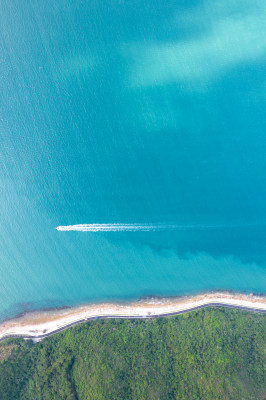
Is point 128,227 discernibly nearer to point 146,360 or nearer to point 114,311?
point 114,311

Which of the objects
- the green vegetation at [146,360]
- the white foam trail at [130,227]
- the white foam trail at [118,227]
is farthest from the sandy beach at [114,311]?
the white foam trail at [118,227]

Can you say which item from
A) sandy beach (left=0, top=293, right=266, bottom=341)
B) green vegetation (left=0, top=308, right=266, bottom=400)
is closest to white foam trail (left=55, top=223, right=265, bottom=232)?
sandy beach (left=0, top=293, right=266, bottom=341)

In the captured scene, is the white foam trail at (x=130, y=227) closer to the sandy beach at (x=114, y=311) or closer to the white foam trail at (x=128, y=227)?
the white foam trail at (x=128, y=227)

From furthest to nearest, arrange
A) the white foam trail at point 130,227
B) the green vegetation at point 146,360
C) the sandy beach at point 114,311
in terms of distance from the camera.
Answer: the white foam trail at point 130,227 → the sandy beach at point 114,311 → the green vegetation at point 146,360

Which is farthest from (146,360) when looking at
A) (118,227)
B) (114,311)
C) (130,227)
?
(118,227)

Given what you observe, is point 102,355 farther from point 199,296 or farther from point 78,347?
point 199,296

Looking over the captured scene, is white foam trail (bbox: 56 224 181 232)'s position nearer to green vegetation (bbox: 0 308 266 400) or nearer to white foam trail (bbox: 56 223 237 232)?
white foam trail (bbox: 56 223 237 232)
